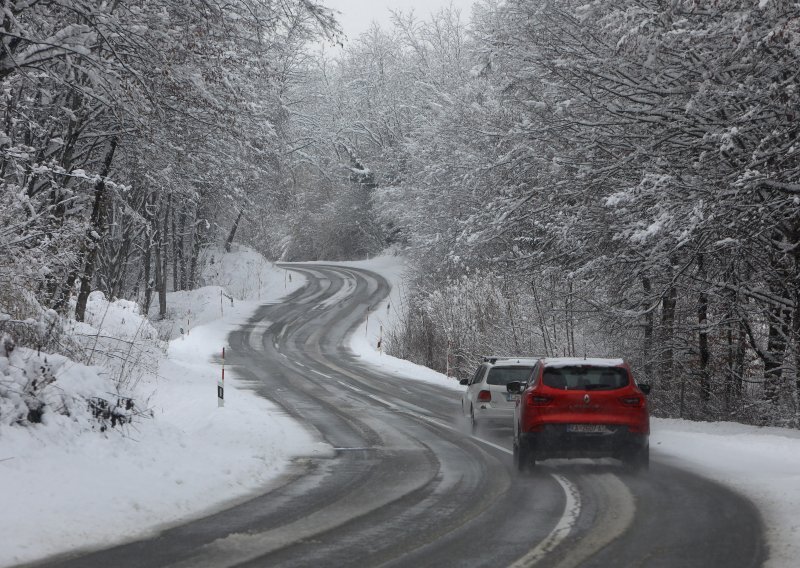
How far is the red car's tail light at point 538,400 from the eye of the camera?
1286cm

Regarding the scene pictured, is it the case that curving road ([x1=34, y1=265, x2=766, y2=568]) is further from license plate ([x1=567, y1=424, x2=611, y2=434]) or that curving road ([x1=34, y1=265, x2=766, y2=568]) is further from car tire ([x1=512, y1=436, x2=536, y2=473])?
license plate ([x1=567, y1=424, x2=611, y2=434])

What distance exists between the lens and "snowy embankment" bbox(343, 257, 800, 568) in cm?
848

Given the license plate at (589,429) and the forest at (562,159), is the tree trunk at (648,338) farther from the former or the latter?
the license plate at (589,429)

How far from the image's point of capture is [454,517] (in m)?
9.27

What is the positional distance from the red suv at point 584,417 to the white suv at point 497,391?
4772mm

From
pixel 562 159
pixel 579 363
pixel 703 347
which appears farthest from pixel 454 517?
pixel 703 347

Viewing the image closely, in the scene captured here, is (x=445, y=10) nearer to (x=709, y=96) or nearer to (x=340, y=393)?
(x=340, y=393)

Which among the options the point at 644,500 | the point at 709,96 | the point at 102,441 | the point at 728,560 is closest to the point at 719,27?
the point at 709,96

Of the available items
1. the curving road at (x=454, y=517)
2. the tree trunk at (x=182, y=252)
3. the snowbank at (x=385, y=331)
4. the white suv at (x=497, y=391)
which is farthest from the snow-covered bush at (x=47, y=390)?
the tree trunk at (x=182, y=252)

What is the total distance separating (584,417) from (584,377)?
1.95ft

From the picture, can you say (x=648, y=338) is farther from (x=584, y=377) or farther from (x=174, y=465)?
(x=174, y=465)

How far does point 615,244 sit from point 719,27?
7.58m

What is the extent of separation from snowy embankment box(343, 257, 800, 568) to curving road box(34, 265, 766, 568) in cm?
21

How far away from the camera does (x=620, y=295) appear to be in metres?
21.0
